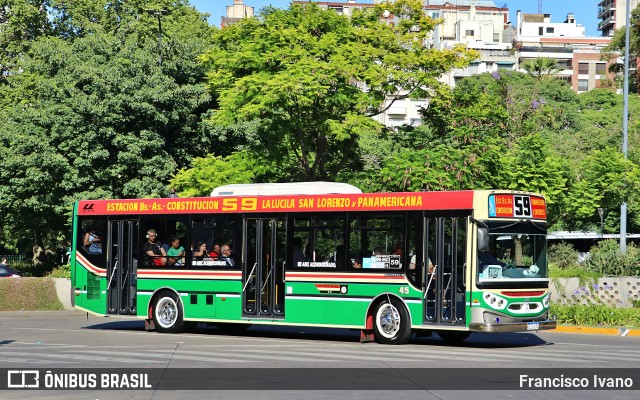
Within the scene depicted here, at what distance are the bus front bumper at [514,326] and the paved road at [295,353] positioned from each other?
38cm

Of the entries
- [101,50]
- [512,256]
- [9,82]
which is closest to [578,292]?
[512,256]

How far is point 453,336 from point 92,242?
9313 millimetres

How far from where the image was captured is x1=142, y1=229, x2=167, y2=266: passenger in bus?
2485 cm

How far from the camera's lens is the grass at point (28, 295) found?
33875mm

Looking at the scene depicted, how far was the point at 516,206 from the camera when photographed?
68.8ft

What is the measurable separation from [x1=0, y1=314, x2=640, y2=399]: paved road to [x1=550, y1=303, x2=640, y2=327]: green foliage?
187cm

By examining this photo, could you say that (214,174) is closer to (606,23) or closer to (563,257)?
(563,257)

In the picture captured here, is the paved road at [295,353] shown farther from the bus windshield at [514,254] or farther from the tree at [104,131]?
the tree at [104,131]

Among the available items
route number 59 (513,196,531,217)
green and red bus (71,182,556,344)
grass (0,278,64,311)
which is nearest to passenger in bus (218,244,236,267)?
green and red bus (71,182,556,344)

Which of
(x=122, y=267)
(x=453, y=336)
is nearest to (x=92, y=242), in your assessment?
(x=122, y=267)

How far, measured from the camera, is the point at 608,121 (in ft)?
252

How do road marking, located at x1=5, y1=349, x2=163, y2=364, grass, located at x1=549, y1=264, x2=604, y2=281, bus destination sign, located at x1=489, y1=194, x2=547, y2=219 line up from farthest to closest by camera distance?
grass, located at x1=549, y1=264, x2=604, y2=281, bus destination sign, located at x1=489, y1=194, x2=547, y2=219, road marking, located at x1=5, y1=349, x2=163, y2=364

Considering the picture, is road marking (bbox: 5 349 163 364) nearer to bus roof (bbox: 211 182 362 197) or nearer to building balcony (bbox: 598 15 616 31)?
bus roof (bbox: 211 182 362 197)

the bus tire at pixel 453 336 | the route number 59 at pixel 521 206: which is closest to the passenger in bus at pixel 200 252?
the bus tire at pixel 453 336
